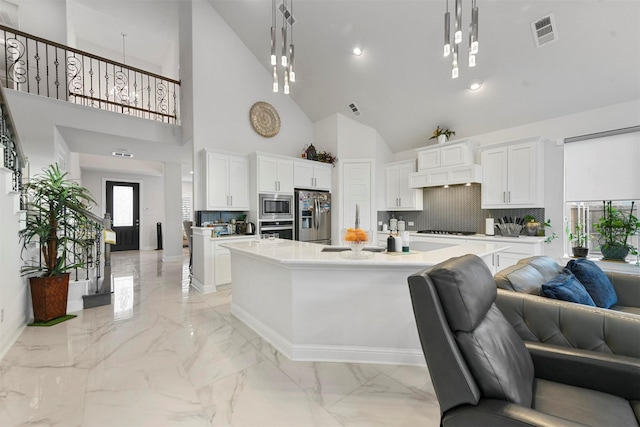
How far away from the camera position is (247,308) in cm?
305

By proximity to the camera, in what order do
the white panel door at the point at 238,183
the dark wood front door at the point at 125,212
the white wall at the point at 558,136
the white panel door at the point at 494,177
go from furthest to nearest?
the dark wood front door at the point at 125,212, the white panel door at the point at 238,183, the white panel door at the point at 494,177, the white wall at the point at 558,136

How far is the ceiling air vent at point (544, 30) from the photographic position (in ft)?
10.2

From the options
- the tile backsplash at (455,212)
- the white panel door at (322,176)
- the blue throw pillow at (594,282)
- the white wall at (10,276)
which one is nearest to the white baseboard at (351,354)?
the blue throw pillow at (594,282)

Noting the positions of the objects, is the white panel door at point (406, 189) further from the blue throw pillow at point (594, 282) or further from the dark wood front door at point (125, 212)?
the dark wood front door at point (125, 212)

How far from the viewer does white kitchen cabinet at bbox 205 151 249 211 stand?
4.59 metres

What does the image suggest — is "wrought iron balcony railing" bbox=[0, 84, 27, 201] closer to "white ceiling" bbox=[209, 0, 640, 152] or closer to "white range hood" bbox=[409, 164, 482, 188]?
"white ceiling" bbox=[209, 0, 640, 152]

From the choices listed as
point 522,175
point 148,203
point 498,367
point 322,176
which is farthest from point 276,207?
point 148,203

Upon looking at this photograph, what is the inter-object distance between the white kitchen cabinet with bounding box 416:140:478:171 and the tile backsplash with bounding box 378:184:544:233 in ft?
1.96

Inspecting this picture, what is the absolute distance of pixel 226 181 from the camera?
4754mm

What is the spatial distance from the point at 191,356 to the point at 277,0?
5031 mm

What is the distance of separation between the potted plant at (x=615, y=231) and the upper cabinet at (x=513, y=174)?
27.6 inches

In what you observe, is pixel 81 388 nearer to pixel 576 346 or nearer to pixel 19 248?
pixel 19 248

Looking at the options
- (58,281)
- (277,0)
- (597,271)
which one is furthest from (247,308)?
(277,0)

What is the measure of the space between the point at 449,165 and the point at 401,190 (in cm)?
117
